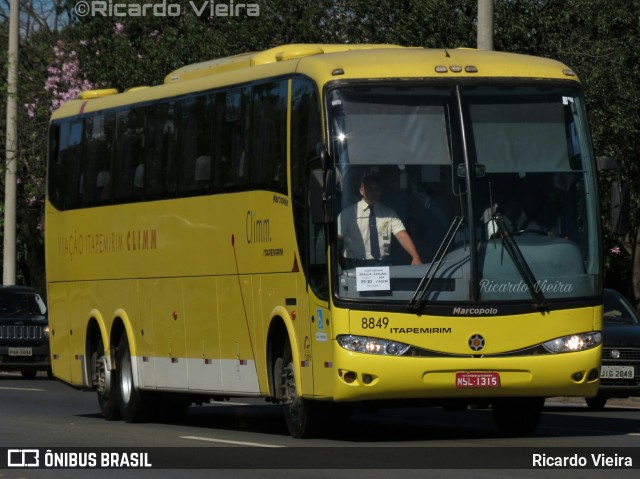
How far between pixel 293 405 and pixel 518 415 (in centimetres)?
228

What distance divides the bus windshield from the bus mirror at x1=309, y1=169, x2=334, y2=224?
0.18m

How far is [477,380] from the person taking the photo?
15859 millimetres

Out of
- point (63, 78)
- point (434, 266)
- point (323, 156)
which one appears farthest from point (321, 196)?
point (63, 78)

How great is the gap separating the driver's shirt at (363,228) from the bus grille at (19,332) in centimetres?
1845

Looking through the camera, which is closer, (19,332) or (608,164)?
(608,164)

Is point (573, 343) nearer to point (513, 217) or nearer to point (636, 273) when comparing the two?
point (513, 217)

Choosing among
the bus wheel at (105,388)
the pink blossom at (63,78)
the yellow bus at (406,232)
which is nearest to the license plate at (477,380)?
the yellow bus at (406,232)

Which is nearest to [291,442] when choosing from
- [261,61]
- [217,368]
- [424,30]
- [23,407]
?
[217,368]

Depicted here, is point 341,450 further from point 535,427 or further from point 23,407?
point 23,407

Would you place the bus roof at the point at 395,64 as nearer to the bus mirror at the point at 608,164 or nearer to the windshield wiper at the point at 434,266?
the bus mirror at the point at 608,164

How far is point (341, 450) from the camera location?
1546cm

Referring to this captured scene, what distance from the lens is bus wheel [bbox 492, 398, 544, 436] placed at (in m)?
17.6

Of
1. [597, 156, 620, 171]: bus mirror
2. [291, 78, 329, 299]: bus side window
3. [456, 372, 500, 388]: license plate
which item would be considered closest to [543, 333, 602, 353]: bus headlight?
[456, 372, 500, 388]: license plate

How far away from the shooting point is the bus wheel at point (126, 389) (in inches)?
826
